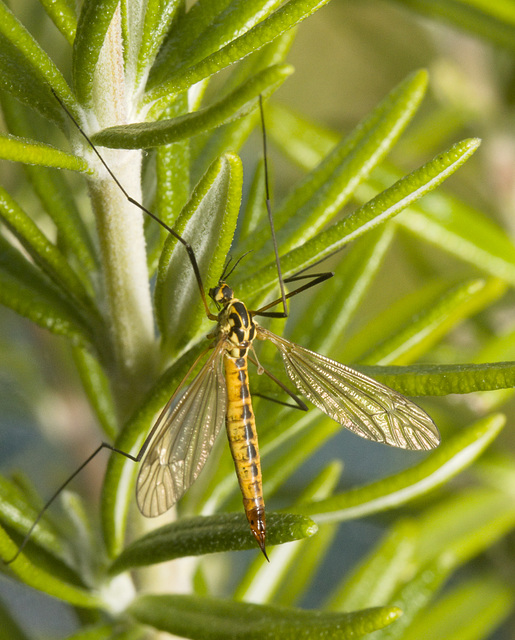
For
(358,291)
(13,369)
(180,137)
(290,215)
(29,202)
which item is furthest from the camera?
(13,369)

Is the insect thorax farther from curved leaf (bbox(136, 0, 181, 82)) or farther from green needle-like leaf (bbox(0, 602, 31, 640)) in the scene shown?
green needle-like leaf (bbox(0, 602, 31, 640))

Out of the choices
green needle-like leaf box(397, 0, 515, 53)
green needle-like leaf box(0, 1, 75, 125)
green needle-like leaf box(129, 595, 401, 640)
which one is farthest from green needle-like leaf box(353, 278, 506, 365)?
green needle-like leaf box(397, 0, 515, 53)

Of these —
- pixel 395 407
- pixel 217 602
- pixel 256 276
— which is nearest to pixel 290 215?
pixel 256 276

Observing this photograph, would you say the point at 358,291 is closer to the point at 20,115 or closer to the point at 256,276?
the point at 256,276

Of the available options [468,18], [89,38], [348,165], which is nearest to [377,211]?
[348,165]

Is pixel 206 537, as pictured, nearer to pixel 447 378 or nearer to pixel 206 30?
pixel 447 378

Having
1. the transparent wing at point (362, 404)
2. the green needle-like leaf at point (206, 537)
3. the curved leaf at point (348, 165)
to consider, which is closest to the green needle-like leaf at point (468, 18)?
the curved leaf at point (348, 165)
